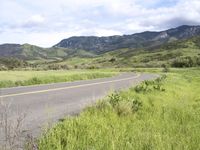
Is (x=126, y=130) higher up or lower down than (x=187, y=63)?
higher up

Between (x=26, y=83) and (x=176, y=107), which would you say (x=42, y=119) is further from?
(x=26, y=83)

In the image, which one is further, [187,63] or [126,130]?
[187,63]

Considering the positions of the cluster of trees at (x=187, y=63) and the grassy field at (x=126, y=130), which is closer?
the grassy field at (x=126, y=130)

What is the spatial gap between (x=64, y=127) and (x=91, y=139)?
1.08 m

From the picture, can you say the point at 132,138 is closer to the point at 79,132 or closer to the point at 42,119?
the point at 79,132

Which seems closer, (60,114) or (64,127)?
(64,127)

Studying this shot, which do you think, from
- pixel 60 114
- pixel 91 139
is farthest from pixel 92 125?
pixel 60 114

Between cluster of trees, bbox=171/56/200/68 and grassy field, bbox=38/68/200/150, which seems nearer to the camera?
grassy field, bbox=38/68/200/150

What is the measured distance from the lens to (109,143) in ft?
22.0

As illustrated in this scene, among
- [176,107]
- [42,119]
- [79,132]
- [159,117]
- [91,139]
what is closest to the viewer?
[91,139]

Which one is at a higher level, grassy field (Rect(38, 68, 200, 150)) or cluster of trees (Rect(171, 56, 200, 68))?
grassy field (Rect(38, 68, 200, 150))

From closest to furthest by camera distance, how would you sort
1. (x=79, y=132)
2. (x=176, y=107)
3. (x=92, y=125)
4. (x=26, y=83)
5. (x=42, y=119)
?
(x=79, y=132), (x=92, y=125), (x=42, y=119), (x=176, y=107), (x=26, y=83)

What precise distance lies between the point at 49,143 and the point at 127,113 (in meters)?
4.72

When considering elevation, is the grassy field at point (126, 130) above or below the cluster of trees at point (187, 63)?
above
